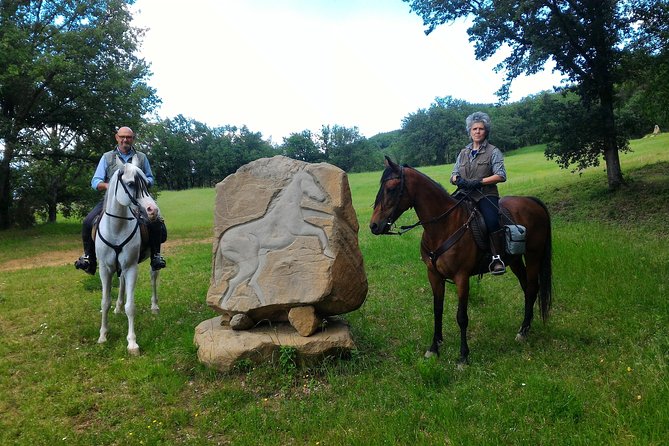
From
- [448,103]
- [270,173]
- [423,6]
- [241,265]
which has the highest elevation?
[448,103]

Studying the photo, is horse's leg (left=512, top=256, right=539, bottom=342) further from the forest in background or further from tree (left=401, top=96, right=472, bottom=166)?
tree (left=401, top=96, right=472, bottom=166)

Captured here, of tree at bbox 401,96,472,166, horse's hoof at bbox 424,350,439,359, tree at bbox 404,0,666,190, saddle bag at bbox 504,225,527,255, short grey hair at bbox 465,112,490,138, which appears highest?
tree at bbox 401,96,472,166

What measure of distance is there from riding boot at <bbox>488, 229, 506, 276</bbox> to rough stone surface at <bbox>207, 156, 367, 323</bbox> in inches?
69.0

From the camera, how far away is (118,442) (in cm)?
456

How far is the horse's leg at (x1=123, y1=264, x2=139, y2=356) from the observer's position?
6.79m

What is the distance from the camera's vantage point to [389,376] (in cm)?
554

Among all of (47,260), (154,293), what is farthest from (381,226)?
(47,260)

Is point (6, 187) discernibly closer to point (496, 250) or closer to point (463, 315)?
point (463, 315)

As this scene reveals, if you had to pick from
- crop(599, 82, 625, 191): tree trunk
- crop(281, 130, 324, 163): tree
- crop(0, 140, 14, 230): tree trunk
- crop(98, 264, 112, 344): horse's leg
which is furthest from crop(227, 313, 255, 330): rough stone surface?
crop(281, 130, 324, 163): tree

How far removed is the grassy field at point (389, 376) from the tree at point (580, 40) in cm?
824

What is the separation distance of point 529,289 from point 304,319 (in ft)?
11.7

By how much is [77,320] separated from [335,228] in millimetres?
5600

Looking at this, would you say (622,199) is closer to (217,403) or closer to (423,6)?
(423,6)

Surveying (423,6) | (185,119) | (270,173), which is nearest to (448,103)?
(185,119)
